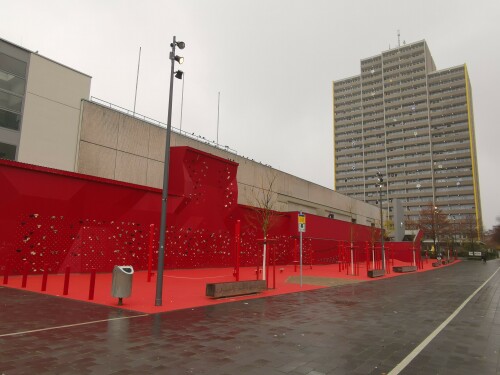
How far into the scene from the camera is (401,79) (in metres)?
134

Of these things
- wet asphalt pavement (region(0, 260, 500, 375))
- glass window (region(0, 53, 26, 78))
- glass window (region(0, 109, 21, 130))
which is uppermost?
glass window (region(0, 53, 26, 78))

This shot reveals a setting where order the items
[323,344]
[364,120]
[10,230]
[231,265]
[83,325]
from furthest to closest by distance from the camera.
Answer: [364,120]
[231,265]
[10,230]
[83,325]
[323,344]

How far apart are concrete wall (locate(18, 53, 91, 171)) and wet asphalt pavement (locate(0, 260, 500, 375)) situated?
15310 millimetres

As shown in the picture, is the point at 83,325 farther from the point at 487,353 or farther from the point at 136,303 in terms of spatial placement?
the point at 487,353

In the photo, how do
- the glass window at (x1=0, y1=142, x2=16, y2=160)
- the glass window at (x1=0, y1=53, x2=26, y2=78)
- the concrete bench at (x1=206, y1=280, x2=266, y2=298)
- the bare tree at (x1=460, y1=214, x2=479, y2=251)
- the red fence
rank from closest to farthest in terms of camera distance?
the concrete bench at (x1=206, y1=280, x2=266, y2=298) → the red fence → the glass window at (x1=0, y1=142, x2=16, y2=160) → the glass window at (x1=0, y1=53, x2=26, y2=78) → the bare tree at (x1=460, y1=214, x2=479, y2=251)

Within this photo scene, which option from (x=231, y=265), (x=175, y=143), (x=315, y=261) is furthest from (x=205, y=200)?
(x=315, y=261)

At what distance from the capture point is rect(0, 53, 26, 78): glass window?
23.6m

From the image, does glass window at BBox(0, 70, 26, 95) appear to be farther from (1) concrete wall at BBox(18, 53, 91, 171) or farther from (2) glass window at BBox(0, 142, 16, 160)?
(2) glass window at BBox(0, 142, 16, 160)

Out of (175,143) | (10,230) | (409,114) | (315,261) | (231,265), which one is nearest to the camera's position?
(10,230)

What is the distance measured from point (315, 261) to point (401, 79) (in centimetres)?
11556

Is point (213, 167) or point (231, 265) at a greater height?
point (213, 167)

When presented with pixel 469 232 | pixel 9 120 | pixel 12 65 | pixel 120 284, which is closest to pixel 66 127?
pixel 9 120

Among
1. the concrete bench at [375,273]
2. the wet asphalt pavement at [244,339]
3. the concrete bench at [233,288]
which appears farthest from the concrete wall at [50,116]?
the concrete bench at [375,273]

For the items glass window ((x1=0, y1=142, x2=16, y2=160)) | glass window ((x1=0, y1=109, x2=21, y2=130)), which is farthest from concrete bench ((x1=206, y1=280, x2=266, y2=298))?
glass window ((x1=0, y1=109, x2=21, y2=130))
